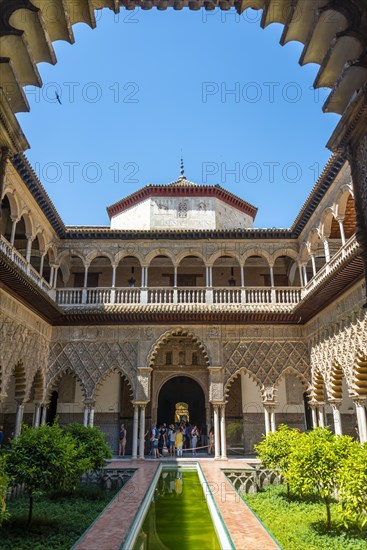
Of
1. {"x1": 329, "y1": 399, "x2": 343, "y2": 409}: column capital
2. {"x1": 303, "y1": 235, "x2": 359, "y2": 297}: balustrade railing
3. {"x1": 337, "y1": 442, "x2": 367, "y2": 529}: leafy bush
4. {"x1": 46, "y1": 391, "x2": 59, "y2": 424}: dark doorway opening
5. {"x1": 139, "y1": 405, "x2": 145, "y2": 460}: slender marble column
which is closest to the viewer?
{"x1": 337, "y1": 442, "x2": 367, "y2": 529}: leafy bush

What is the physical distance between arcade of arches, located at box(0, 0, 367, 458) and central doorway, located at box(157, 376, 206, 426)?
46mm

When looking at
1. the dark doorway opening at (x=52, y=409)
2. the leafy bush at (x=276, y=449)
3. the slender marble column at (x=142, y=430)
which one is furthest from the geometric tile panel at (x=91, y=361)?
the leafy bush at (x=276, y=449)

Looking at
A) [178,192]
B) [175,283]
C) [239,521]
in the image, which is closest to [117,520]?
[239,521]

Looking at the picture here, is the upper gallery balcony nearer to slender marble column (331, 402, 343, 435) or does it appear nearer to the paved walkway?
slender marble column (331, 402, 343, 435)

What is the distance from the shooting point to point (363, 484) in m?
6.32

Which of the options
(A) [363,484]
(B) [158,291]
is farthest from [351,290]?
(B) [158,291]

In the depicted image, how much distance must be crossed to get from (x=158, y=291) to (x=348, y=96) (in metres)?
12.1

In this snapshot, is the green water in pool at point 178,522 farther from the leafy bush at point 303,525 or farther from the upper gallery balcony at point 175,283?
the upper gallery balcony at point 175,283

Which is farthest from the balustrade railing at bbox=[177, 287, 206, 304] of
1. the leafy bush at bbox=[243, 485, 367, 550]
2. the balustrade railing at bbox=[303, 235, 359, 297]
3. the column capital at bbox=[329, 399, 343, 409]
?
the leafy bush at bbox=[243, 485, 367, 550]

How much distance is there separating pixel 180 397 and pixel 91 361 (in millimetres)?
5079

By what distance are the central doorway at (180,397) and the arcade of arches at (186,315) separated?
46 millimetres

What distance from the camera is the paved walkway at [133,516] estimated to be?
17.8 ft

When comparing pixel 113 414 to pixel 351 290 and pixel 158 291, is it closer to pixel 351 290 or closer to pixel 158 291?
pixel 158 291

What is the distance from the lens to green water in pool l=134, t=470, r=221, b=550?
631 centimetres
